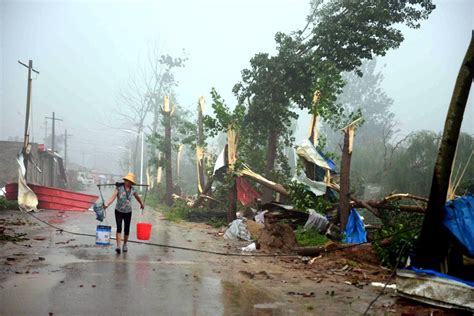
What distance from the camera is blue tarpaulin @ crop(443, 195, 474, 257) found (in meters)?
5.96

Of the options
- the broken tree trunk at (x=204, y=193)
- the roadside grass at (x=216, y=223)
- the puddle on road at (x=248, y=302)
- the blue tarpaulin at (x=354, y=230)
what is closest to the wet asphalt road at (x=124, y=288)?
the puddle on road at (x=248, y=302)

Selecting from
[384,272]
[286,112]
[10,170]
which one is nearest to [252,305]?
[384,272]

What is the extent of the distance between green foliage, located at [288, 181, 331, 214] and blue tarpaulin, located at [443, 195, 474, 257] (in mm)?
6284

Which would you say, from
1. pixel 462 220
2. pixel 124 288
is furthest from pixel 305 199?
pixel 124 288

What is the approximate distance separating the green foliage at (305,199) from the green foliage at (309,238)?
1.19 metres

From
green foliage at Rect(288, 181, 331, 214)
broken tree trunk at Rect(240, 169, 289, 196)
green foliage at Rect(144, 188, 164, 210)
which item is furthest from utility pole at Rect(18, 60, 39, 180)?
green foliage at Rect(288, 181, 331, 214)

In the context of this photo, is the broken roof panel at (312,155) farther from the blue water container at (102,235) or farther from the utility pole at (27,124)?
the utility pole at (27,124)

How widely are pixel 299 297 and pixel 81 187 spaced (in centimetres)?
5185

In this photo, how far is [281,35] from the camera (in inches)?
709

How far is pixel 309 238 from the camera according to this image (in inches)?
436

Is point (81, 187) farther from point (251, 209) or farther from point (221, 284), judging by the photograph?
point (221, 284)

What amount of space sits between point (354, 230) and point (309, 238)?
4.16 feet

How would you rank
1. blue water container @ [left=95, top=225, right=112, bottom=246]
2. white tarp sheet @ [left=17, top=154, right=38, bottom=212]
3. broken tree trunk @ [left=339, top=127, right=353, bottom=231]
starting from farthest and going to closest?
1. white tarp sheet @ [left=17, top=154, right=38, bottom=212]
2. broken tree trunk @ [left=339, top=127, right=353, bottom=231]
3. blue water container @ [left=95, top=225, right=112, bottom=246]

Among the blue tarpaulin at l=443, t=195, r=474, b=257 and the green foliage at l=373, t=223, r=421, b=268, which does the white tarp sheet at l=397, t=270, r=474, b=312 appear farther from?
the green foliage at l=373, t=223, r=421, b=268
